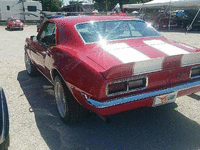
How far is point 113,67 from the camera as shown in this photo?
2070mm

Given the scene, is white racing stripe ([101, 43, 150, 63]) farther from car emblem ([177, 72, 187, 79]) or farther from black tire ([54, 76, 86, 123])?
black tire ([54, 76, 86, 123])

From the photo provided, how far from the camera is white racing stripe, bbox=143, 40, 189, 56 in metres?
2.66

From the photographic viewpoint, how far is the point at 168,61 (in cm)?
235

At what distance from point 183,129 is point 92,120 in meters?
1.29

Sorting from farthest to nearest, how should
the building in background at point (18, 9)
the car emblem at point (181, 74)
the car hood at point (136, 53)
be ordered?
the building in background at point (18, 9) → the car emblem at point (181, 74) → the car hood at point (136, 53)

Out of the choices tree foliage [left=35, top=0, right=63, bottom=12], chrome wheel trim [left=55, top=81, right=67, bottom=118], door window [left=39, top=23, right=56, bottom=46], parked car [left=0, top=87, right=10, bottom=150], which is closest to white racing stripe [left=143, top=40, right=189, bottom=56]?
chrome wheel trim [left=55, top=81, right=67, bottom=118]

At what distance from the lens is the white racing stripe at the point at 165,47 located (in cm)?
266

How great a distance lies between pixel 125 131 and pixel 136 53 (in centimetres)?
108

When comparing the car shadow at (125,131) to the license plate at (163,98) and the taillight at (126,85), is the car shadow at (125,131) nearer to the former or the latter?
the license plate at (163,98)

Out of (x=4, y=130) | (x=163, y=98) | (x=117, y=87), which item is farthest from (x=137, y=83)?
(x=4, y=130)

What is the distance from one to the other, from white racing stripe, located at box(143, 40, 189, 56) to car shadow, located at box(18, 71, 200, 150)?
1.04m

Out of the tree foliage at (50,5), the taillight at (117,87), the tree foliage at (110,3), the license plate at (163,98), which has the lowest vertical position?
the license plate at (163,98)

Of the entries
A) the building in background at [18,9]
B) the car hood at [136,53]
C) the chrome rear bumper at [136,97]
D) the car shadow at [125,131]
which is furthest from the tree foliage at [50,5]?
the chrome rear bumper at [136,97]

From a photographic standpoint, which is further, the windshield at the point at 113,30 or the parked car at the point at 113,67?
the windshield at the point at 113,30
